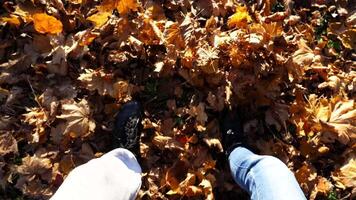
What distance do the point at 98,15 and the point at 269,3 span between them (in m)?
1.06

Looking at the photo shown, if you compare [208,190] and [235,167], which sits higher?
[235,167]

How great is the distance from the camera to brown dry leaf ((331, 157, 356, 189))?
2.47m

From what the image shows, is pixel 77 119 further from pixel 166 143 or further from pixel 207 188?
pixel 207 188

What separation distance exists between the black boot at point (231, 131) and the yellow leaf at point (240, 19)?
0.51 meters

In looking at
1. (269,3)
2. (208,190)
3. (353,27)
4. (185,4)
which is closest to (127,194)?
(208,190)

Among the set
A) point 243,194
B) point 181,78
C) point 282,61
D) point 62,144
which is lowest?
point 243,194

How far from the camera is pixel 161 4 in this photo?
8.63ft

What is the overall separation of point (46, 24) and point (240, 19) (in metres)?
1.13

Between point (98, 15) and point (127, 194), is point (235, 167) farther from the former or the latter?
point (98, 15)

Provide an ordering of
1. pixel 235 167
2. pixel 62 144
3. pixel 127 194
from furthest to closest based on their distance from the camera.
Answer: pixel 62 144
pixel 235 167
pixel 127 194

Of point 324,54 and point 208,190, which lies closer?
point 208,190

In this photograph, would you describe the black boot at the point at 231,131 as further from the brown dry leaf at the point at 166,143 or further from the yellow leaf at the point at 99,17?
the yellow leaf at the point at 99,17

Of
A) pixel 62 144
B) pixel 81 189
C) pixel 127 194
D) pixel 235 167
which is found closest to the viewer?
pixel 81 189

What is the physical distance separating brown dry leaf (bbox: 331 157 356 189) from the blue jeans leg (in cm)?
59
